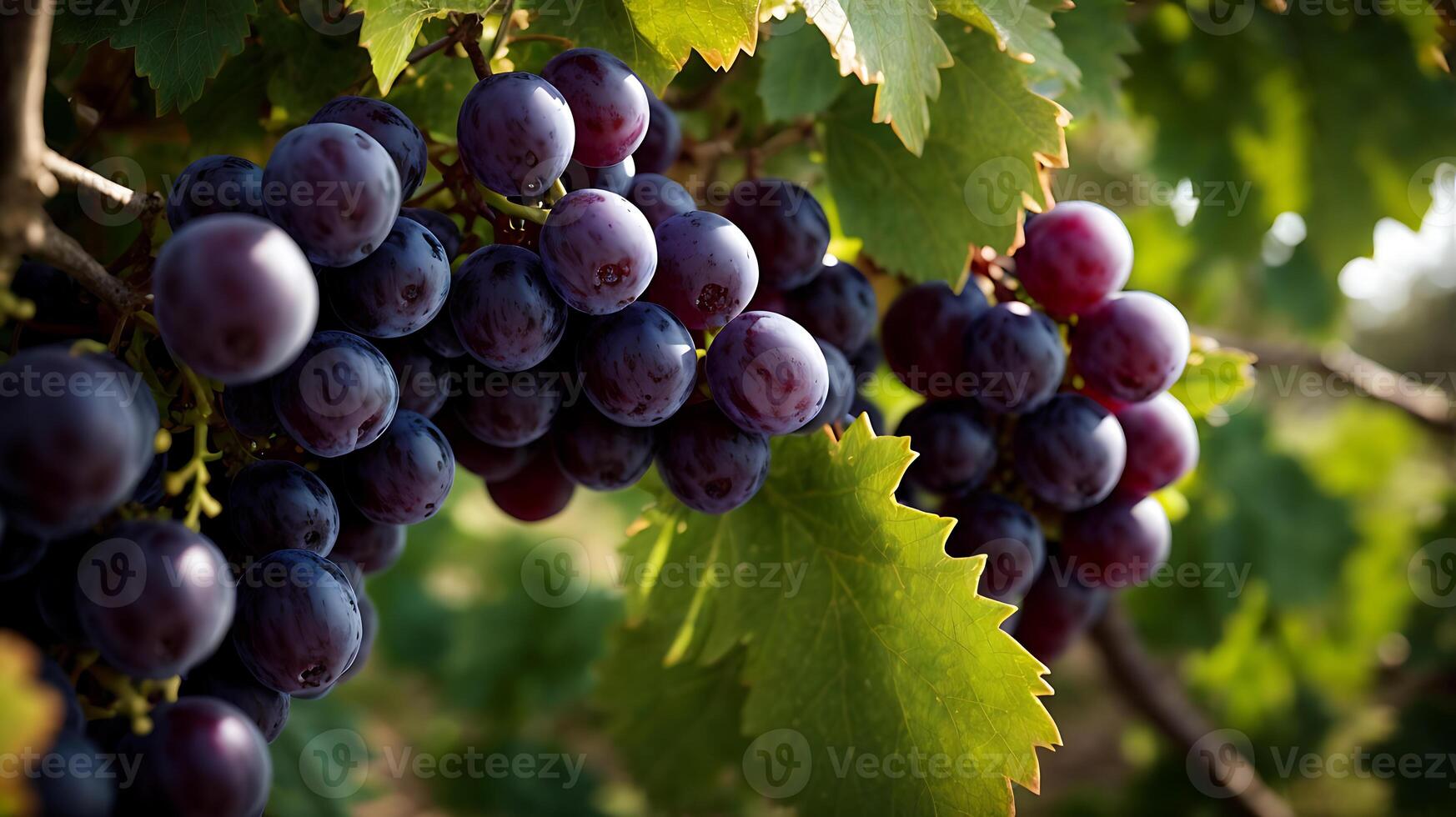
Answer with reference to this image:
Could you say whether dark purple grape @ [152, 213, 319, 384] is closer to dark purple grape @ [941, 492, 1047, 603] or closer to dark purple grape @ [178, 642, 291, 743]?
dark purple grape @ [178, 642, 291, 743]

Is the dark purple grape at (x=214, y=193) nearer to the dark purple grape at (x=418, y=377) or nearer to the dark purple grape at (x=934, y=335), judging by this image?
the dark purple grape at (x=418, y=377)

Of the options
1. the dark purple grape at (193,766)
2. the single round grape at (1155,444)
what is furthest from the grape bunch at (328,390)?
the single round grape at (1155,444)

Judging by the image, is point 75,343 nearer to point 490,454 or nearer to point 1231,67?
point 490,454

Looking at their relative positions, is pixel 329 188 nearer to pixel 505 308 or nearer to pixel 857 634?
pixel 505 308

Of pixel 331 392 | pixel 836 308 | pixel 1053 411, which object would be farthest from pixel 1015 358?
A: pixel 331 392

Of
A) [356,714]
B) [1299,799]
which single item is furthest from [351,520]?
[1299,799]
